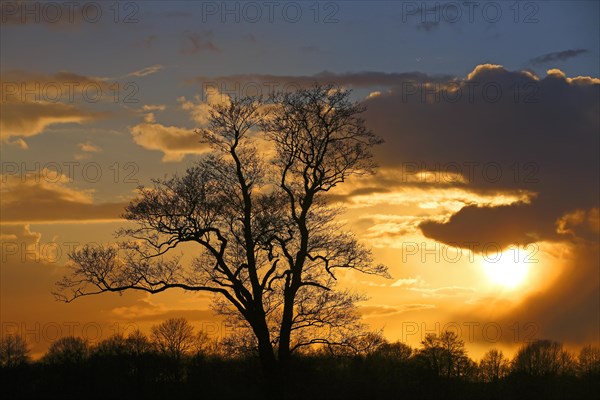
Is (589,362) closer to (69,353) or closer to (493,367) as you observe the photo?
(493,367)

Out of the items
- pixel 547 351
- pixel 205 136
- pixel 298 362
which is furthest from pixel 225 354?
pixel 547 351

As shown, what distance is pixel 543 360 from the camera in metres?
79.7

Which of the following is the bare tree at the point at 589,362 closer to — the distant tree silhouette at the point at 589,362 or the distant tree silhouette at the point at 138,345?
the distant tree silhouette at the point at 589,362

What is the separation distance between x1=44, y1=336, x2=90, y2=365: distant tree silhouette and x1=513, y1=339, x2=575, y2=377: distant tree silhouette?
1425 inches

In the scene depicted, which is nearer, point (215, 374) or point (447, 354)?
point (215, 374)

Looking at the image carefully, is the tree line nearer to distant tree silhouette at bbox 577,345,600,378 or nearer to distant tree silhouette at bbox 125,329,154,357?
distant tree silhouette at bbox 125,329,154,357

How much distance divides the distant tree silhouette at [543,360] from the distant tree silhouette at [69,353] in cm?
3620

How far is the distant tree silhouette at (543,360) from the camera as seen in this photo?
74.4m

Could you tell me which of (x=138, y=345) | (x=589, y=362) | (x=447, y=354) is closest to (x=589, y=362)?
(x=589, y=362)

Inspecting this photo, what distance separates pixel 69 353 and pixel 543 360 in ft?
159

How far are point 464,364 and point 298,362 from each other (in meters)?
36.1

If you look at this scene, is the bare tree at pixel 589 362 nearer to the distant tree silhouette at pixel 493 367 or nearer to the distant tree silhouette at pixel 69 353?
the distant tree silhouette at pixel 493 367

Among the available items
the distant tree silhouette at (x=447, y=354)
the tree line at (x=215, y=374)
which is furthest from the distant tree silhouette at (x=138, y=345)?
the distant tree silhouette at (x=447, y=354)

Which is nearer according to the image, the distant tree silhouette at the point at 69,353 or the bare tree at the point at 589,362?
the distant tree silhouette at the point at 69,353
